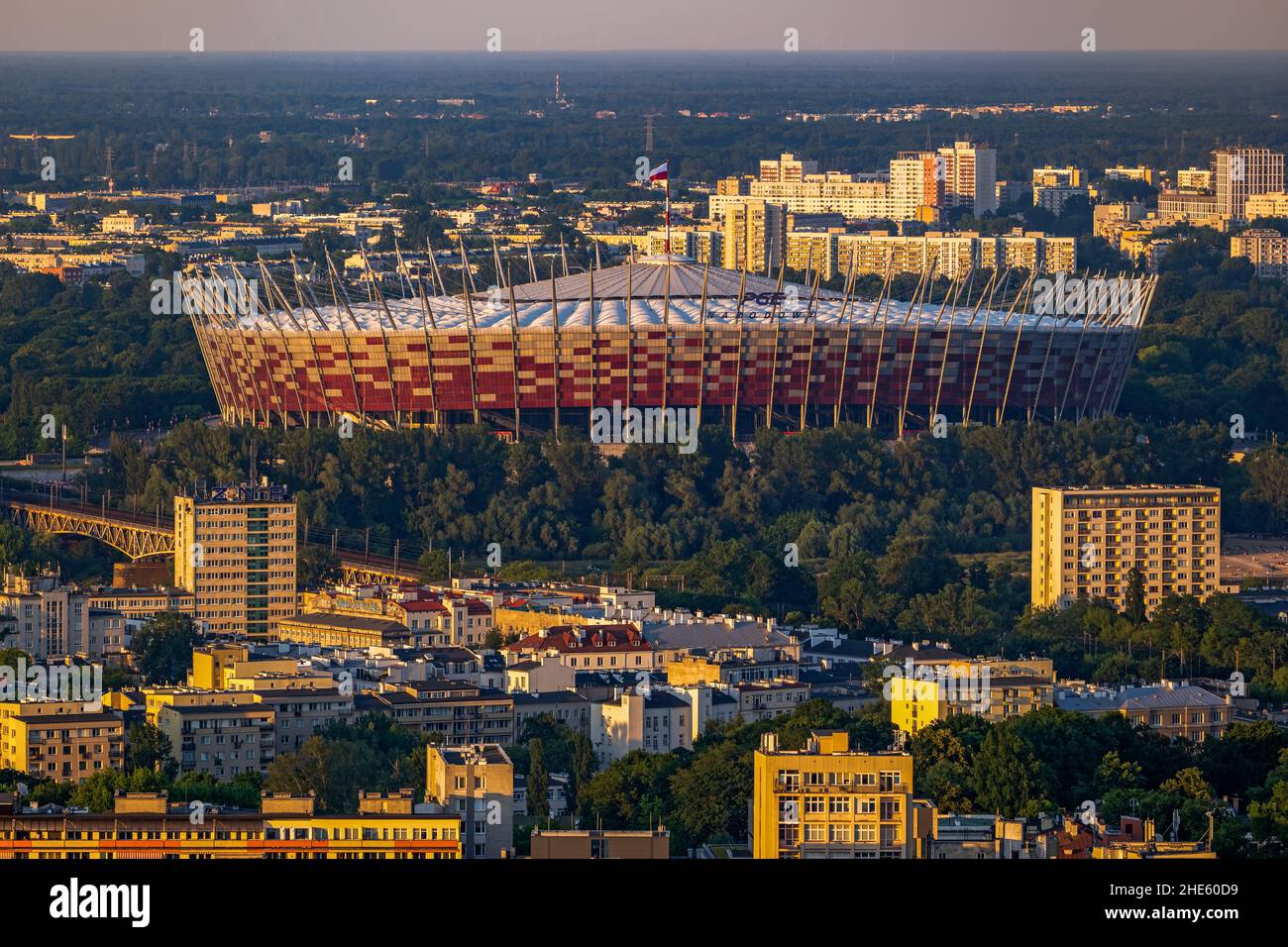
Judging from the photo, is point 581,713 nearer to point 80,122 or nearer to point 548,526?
point 548,526

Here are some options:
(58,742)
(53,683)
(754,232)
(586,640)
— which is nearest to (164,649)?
(53,683)

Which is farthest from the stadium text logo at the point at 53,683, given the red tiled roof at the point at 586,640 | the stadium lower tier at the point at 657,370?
the stadium lower tier at the point at 657,370

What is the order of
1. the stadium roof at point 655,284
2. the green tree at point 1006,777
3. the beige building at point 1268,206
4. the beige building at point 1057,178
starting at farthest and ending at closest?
the beige building at point 1057,178, the beige building at point 1268,206, the stadium roof at point 655,284, the green tree at point 1006,777

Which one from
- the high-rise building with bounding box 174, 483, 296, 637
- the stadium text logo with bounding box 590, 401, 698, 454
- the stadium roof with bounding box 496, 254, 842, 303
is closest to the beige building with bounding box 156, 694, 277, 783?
the high-rise building with bounding box 174, 483, 296, 637

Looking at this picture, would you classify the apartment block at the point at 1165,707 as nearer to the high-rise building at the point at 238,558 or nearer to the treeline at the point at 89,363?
the high-rise building at the point at 238,558

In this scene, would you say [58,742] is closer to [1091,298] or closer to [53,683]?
[53,683]

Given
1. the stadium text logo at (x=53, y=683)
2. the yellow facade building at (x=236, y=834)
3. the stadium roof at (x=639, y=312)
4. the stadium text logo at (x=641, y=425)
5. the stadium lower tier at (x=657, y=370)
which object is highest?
the yellow facade building at (x=236, y=834)

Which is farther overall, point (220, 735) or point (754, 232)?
point (754, 232)

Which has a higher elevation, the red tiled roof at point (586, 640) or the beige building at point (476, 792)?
the beige building at point (476, 792)
